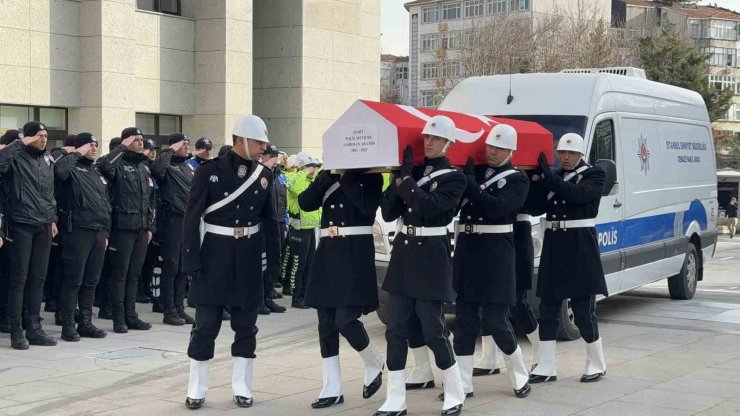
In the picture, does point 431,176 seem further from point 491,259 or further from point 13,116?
point 13,116

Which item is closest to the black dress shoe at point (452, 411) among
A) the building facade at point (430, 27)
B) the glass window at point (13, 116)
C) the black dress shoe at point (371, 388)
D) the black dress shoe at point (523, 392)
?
the black dress shoe at point (371, 388)

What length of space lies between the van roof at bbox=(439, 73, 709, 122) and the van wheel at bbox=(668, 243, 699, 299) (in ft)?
8.97

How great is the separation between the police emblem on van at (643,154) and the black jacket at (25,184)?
6.78 metres

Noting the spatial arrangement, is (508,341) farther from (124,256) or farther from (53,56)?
(53,56)

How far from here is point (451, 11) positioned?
84.1m

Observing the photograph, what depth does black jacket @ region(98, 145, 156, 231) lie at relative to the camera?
1112 centimetres

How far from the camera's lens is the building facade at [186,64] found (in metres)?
19.6

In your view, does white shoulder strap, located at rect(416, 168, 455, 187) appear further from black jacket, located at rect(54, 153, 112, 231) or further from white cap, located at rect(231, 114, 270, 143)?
black jacket, located at rect(54, 153, 112, 231)

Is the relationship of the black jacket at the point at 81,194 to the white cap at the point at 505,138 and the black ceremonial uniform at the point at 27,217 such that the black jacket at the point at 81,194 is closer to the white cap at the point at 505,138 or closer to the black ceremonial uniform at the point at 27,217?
the black ceremonial uniform at the point at 27,217

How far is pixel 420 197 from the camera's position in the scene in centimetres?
734

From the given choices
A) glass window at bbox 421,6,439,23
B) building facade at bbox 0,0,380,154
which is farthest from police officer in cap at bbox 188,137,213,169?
glass window at bbox 421,6,439,23

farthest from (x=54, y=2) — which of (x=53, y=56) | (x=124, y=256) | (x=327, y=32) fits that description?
(x=124, y=256)

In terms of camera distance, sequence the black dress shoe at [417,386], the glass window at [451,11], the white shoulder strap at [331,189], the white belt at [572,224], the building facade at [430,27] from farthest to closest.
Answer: the glass window at [451,11]
the building facade at [430,27]
the white belt at [572,224]
the black dress shoe at [417,386]
the white shoulder strap at [331,189]

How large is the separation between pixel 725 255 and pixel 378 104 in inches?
848
